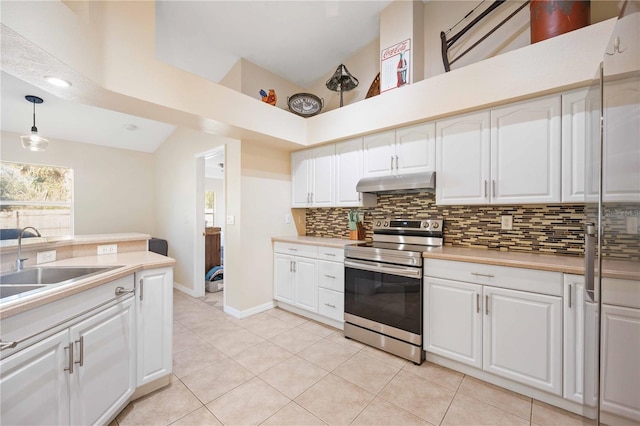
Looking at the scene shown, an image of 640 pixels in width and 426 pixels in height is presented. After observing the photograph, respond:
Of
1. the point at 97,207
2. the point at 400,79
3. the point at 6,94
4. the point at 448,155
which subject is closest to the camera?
Result: the point at 448,155

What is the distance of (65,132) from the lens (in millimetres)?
4258

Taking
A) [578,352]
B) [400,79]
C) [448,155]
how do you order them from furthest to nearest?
1. [400,79]
2. [448,155]
3. [578,352]

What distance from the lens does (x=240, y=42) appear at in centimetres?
303

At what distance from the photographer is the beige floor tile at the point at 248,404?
64.5 inches

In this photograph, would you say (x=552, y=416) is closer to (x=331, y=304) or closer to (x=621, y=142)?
(x=621, y=142)

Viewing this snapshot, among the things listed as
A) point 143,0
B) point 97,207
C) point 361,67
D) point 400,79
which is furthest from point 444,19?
point 97,207

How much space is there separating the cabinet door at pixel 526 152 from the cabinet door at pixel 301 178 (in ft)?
6.82

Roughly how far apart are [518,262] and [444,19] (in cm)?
246

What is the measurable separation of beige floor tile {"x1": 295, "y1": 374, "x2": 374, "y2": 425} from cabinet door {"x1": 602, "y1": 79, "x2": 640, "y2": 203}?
69.7 inches

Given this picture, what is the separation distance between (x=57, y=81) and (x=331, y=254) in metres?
2.55

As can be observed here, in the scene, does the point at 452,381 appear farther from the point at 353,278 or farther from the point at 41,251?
the point at 41,251

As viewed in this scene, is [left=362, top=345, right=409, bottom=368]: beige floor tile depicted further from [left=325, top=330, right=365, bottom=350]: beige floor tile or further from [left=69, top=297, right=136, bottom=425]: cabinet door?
[left=69, top=297, right=136, bottom=425]: cabinet door

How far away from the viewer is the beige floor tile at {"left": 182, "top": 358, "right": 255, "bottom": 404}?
1.87m

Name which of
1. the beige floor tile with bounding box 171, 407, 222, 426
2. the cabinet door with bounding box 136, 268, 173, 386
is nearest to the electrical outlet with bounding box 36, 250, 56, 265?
the cabinet door with bounding box 136, 268, 173, 386
